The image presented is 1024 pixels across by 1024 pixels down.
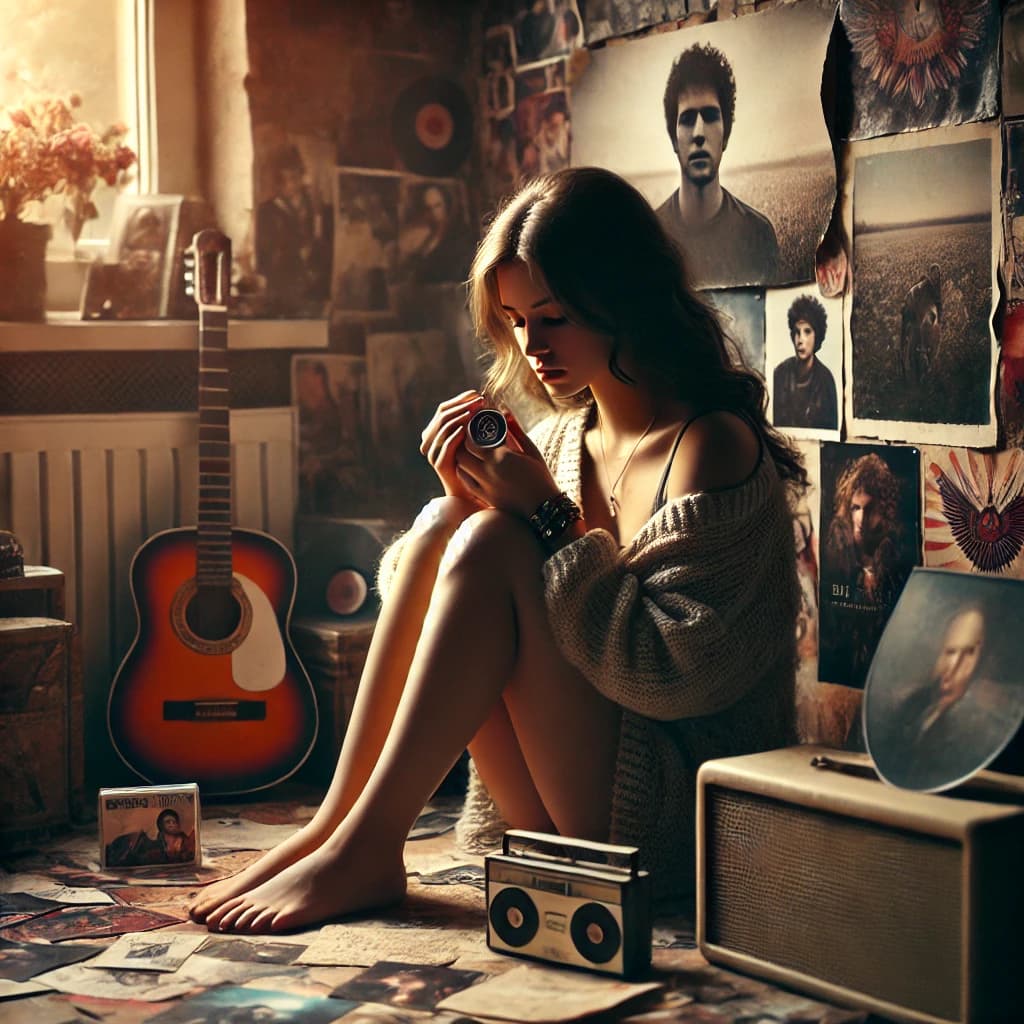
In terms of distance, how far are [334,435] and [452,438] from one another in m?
1.20

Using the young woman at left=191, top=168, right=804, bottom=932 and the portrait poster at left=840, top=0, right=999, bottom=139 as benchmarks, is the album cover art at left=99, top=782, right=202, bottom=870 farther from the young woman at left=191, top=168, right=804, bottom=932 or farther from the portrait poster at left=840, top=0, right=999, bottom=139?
the portrait poster at left=840, top=0, right=999, bottom=139

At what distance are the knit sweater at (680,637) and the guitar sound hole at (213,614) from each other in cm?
111

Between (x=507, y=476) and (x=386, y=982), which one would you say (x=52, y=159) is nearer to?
(x=507, y=476)

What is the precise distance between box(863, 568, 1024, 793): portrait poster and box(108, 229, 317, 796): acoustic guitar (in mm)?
1405

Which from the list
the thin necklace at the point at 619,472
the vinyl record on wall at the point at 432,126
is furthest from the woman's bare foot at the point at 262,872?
the vinyl record on wall at the point at 432,126

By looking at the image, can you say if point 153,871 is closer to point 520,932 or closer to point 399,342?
point 520,932

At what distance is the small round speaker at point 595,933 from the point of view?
75.7 inches

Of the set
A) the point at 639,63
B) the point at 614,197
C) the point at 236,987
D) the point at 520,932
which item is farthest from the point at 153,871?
the point at 639,63

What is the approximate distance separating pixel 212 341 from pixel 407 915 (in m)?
1.38

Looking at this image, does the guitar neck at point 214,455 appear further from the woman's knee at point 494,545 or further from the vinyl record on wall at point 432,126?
the woman's knee at point 494,545

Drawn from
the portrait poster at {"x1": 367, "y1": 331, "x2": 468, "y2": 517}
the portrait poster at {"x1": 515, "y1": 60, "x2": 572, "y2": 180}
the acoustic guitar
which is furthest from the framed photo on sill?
the portrait poster at {"x1": 515, "y1": 60, "x2": 572, "y2": 180}

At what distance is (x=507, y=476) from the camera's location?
2.16 meters

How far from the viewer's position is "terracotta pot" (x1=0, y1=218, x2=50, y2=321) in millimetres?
3002

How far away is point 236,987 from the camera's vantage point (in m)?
1.93
